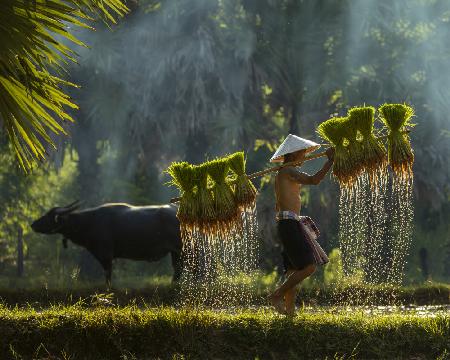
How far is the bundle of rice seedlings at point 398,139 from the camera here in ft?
28.0

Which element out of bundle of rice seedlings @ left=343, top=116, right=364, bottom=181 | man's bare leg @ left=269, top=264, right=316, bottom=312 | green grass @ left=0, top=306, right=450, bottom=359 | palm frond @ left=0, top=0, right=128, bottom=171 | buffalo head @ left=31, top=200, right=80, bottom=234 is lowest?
green grass @ left=0, top=306, right=450, bottom=359

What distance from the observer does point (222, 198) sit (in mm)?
8867

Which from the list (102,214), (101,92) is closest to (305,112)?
(101,92)

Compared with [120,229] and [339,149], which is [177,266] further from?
[339,149]

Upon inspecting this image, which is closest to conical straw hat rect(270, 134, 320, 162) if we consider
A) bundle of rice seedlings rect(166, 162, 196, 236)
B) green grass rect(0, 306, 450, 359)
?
bundle of rice seedlings rect(166, 162, 196, 236)

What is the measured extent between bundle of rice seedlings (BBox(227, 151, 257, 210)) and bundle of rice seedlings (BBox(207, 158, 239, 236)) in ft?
0.17

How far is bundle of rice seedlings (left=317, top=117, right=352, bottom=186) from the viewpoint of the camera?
28.1ft

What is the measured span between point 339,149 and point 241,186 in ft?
3.24

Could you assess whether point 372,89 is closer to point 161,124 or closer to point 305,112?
point 305,112

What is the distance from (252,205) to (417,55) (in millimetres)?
17220

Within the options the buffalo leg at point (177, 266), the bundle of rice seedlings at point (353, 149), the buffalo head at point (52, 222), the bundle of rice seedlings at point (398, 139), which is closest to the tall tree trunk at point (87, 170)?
the buffalo head at point (52, 222)

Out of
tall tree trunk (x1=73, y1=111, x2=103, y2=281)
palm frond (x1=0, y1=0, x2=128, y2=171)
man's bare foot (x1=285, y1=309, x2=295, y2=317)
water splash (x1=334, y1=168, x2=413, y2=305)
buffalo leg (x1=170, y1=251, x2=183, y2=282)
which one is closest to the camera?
palm frond (x1=0, y1=0, x2=128, y2=171)

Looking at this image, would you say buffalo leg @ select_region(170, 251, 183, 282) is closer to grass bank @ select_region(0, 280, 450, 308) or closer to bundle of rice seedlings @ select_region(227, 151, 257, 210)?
grass bank @ select_region(0, 280, 450, 308)

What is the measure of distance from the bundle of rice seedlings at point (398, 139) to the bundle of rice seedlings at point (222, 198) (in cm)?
150
